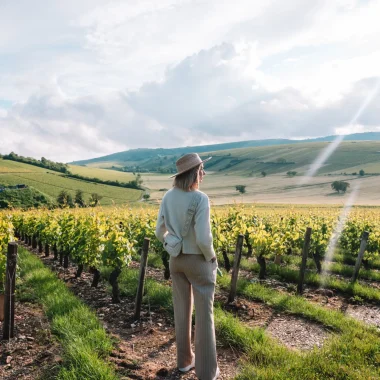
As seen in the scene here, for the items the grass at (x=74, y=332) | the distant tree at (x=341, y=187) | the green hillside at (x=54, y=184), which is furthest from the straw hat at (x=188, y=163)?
the distant tree at (x=341, y=187)

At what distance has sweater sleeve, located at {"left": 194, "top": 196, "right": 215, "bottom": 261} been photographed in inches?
177

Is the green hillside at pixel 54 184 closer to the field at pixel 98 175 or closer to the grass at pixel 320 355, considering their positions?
the field at pixel 98 175

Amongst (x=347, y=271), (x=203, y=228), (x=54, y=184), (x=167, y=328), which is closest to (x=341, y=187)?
(x=54, y=184)

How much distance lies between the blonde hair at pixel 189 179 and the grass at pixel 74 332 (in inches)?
106

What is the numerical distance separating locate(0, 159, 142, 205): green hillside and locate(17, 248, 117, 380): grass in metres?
70.5

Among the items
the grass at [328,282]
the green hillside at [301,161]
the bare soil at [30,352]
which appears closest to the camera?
the bare soil at [30,352]

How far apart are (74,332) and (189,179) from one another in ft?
11.3

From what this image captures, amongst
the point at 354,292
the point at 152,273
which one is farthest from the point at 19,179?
the point at 354,292

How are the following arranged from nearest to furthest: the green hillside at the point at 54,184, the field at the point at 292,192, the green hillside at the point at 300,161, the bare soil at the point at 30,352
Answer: the bare soil at the point at 30,352, the field at the point at 292,192, the green hillside at the point at 54,184, the green hillside at the point at 300,161

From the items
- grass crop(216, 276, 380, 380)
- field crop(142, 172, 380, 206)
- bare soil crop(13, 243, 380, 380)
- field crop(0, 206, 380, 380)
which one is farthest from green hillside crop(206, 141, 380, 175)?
grass crop(216, 276, 380, 380)

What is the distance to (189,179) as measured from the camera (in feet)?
15.5

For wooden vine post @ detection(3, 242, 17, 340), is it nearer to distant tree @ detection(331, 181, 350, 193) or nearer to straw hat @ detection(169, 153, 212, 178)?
straw hat @ detection(169, 153, 212, 178)

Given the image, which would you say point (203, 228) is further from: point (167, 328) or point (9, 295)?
point (9, 295)

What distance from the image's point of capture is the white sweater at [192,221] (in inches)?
178
